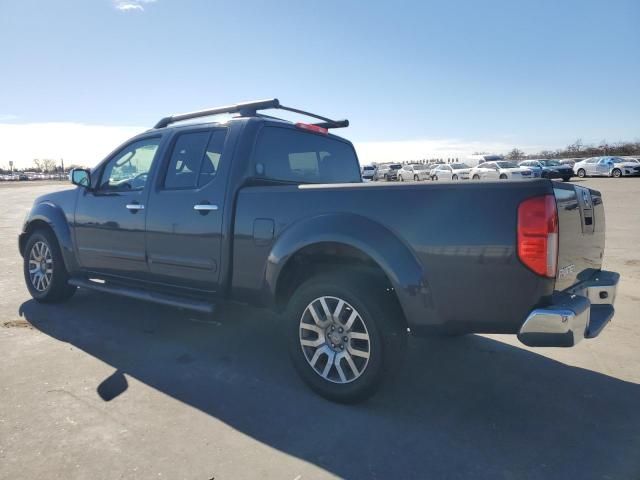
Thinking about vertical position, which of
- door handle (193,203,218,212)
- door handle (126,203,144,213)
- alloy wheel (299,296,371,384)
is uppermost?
door handle (193,203,218,212)

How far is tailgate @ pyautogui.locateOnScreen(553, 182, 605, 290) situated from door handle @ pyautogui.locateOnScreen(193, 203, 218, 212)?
7.95ft

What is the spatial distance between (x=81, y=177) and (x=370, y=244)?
344 centimetres

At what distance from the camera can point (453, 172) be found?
35125mm

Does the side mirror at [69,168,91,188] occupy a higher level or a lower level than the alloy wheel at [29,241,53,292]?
higher

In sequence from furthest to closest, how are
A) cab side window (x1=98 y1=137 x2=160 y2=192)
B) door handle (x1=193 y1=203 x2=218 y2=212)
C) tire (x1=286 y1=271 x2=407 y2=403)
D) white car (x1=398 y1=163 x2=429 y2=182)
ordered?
1. white car (x1=398 y1=163 x2=429 y2=182)
2. cab side window (x1=98 y1=137 x2=160 y2=192)
3. door handle (x1=193 y1=203 x2=218 y2=212)
4. tire (x1=286 y1=271 x2=407 y2=403)

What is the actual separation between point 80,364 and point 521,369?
350 centimetres

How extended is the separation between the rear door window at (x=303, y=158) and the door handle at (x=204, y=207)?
1.51 feet

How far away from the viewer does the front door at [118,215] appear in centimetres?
434

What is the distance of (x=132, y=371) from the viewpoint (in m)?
3.60

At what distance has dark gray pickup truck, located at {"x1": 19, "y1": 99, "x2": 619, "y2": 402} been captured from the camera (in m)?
2.59

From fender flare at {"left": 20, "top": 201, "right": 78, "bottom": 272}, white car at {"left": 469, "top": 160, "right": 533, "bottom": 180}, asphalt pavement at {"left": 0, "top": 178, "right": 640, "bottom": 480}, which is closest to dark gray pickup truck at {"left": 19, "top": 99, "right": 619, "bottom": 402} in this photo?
fender flare at {"left": 20, "top": 201, "right": 78, "bottom": 272}

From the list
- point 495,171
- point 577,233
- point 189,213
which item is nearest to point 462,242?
point 577,233

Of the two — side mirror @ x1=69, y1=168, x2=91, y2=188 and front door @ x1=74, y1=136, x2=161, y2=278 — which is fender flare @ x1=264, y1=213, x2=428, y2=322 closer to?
front door @ x1=74, y1=136, x2=161, y2=278

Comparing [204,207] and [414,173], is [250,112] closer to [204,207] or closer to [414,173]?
[204,207]
